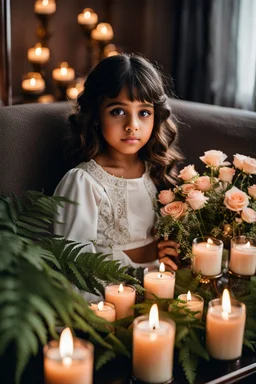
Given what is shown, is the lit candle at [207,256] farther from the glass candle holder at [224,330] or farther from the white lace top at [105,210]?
the white lace top at [105,210]

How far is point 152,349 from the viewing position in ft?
4.74

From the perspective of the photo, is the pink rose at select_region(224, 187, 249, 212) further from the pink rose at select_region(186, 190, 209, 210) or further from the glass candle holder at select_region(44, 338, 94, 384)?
the glass candle holder at select_region(44, 338, 94, 384)

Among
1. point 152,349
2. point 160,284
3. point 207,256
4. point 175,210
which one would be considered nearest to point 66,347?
point 152,349

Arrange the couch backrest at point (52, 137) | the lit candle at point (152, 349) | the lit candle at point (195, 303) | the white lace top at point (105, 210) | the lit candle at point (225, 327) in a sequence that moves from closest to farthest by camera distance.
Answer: the lit candle at point (152, 349) < the lit candle at point (225, 327) < the lit candle at point (195, 303) < the white lace top at point (105, 210) < the couch backrest at point (52, 137)

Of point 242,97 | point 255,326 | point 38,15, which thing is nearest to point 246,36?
point 242,97

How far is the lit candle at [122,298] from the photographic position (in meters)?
1.71

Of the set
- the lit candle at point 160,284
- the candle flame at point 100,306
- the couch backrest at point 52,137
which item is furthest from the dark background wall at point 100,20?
the candle flame at point 100,306

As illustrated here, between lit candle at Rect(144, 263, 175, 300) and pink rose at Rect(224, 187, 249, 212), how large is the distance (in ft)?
0.96

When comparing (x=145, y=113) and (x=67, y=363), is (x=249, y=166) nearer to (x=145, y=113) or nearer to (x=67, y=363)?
(x=145, y=113)

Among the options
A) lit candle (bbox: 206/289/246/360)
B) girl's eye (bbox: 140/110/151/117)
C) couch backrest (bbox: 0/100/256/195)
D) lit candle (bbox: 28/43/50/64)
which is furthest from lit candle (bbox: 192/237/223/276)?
lit candle (bbox: 28/43/50/64)

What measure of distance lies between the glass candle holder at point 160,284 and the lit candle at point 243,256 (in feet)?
0.74

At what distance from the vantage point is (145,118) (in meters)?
2.32

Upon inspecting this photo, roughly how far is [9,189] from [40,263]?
98 centimetres

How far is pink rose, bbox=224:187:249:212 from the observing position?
76.4 inches
